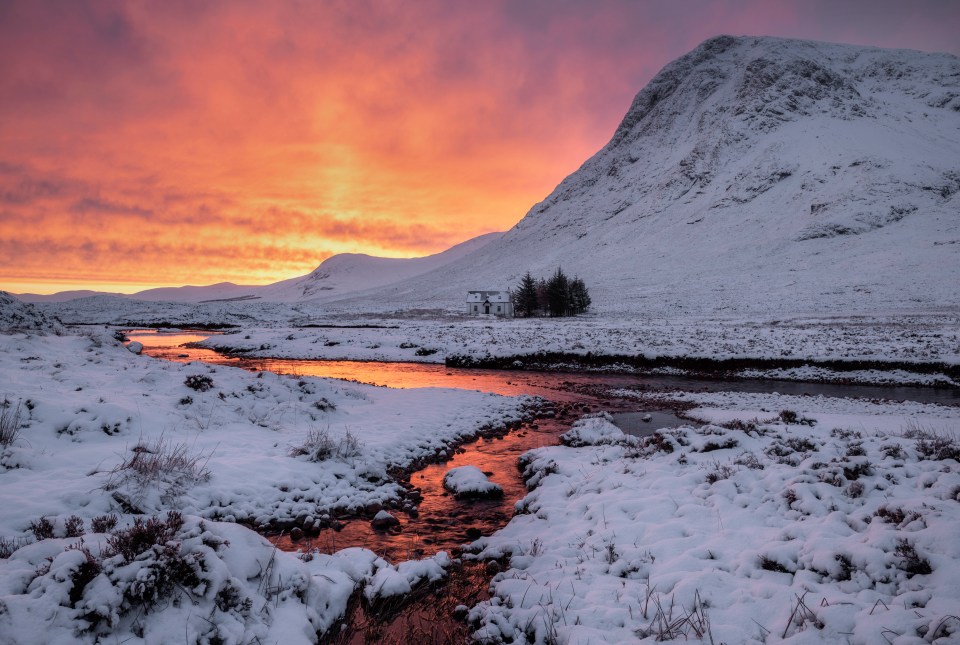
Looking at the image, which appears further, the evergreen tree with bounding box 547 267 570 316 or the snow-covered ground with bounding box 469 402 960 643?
the evergreen tree with bounding box 547 267 570 316

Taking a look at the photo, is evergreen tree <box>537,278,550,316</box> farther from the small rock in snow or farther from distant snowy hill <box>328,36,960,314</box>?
the small rock in snow

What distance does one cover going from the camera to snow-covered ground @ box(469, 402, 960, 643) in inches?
181

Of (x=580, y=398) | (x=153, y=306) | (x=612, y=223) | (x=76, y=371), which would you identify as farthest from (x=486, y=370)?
(x=612, y=223)

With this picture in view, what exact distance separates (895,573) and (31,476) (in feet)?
40.0

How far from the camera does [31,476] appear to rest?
752 centimetres

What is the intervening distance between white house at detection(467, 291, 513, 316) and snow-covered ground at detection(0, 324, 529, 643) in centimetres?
7289

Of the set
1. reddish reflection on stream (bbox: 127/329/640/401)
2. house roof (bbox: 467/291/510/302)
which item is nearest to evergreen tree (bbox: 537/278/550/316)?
house roof (bbox: 467/291/510/302)

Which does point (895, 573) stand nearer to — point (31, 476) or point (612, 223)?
point (31, 476)

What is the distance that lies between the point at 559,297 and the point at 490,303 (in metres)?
18.0

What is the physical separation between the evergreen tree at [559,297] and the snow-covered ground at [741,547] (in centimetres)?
6898

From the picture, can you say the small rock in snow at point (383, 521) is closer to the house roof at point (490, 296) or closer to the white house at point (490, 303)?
the white house at point (490, 303)

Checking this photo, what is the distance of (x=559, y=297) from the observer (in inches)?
3091

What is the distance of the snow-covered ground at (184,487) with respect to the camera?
425 cm

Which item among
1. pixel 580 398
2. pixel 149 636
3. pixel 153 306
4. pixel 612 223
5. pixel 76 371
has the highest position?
pixel 612 223
